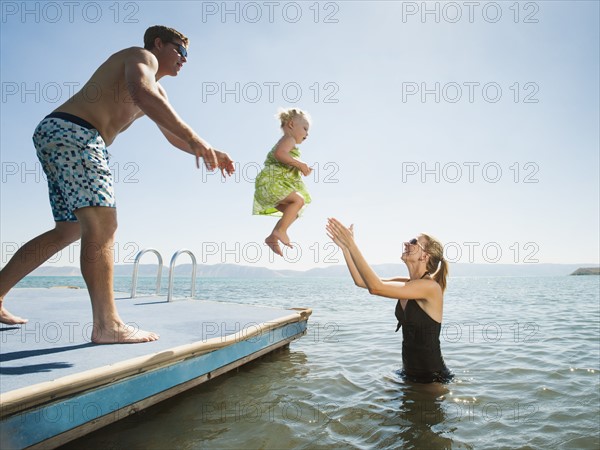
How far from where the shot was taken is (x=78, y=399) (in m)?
2.33

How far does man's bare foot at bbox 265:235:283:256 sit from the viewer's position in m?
3.67

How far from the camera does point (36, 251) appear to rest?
3.11 meters

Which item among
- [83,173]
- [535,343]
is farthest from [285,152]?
[535,343]

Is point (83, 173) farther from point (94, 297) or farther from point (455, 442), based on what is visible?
point (455, 442)

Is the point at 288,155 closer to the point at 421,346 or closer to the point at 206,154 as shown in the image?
the point at 206,154

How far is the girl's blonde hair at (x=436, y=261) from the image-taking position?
4.22 meters

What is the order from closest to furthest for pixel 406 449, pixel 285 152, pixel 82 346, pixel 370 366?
1. pixel 82 346
2. pixel 406 449
3. pixel 285 152
4. pixel 370 366

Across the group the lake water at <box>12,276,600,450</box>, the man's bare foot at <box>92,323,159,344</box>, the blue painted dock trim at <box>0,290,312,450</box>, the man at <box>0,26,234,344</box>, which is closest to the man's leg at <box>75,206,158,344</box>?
the man at <box>0,26,234,344</box>

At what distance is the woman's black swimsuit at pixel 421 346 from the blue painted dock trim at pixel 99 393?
6.39 ft

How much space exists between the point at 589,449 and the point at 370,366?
295 cm

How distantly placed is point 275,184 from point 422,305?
2092 mm

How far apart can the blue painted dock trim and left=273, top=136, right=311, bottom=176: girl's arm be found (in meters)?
1.85

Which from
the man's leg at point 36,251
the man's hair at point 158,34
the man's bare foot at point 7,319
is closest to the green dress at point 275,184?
the man's hair at point 158,34

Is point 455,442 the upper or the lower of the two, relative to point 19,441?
lower
